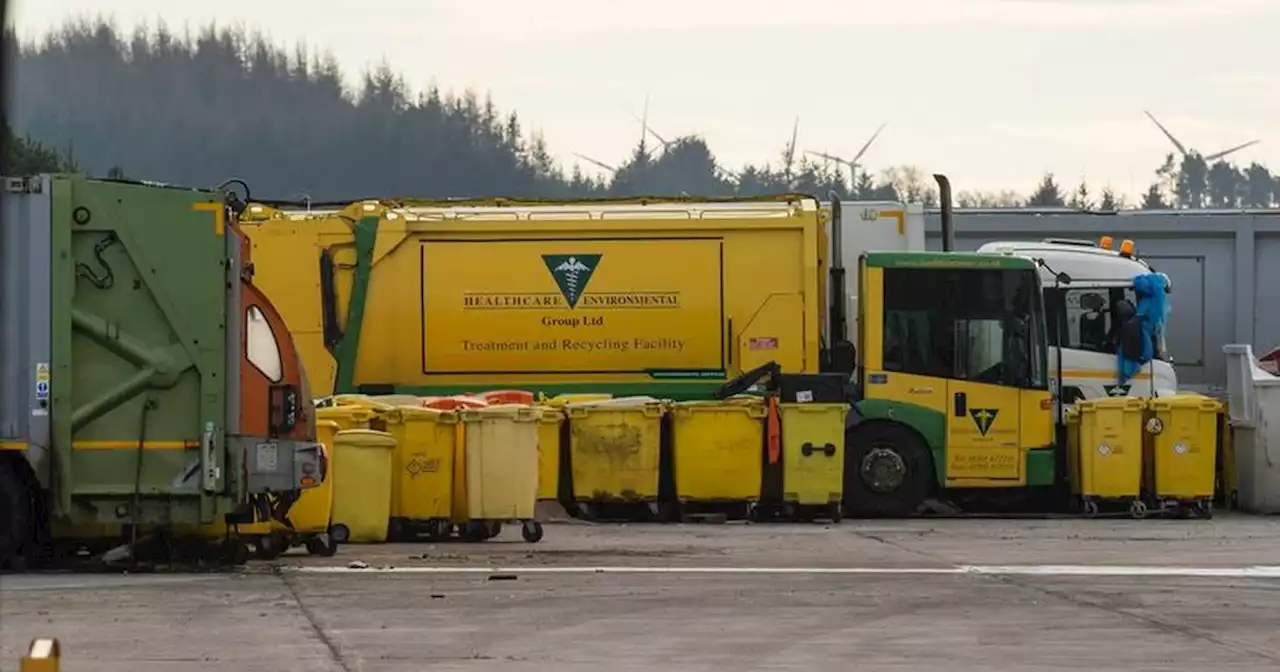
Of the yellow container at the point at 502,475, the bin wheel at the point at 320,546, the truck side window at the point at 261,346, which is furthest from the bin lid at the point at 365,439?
the truck side window at the point at 261,346

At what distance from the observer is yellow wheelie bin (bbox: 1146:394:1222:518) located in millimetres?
20359

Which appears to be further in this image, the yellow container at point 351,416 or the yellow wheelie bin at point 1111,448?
the yellow wheelie bin at point 1111,448

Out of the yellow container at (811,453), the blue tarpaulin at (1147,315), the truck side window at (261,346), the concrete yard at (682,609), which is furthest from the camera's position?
the blue tarpaulin at (1147,315)

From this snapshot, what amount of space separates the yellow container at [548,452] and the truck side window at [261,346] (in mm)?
5151

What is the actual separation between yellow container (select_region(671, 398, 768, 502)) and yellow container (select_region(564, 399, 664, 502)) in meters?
0.27

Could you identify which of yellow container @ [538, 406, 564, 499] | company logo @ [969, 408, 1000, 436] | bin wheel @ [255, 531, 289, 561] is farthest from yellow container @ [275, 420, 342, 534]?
company logo @ [969, 408, 1000, 436]

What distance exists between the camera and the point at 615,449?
19.6 metres

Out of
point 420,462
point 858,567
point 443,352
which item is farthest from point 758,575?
point 443,352

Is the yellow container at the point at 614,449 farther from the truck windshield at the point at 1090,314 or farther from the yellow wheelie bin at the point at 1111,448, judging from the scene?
the truck windshield at the point at 1090,314

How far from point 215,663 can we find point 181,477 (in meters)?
3.82

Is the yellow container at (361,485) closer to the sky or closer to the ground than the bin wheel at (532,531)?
closer to the sky

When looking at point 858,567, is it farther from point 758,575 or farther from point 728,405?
point 728,405

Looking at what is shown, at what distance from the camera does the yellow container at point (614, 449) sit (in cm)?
1956

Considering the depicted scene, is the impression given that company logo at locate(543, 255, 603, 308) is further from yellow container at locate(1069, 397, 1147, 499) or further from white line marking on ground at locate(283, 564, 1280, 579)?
white line marking on ground at locate(283, 564, 1280, 579)
